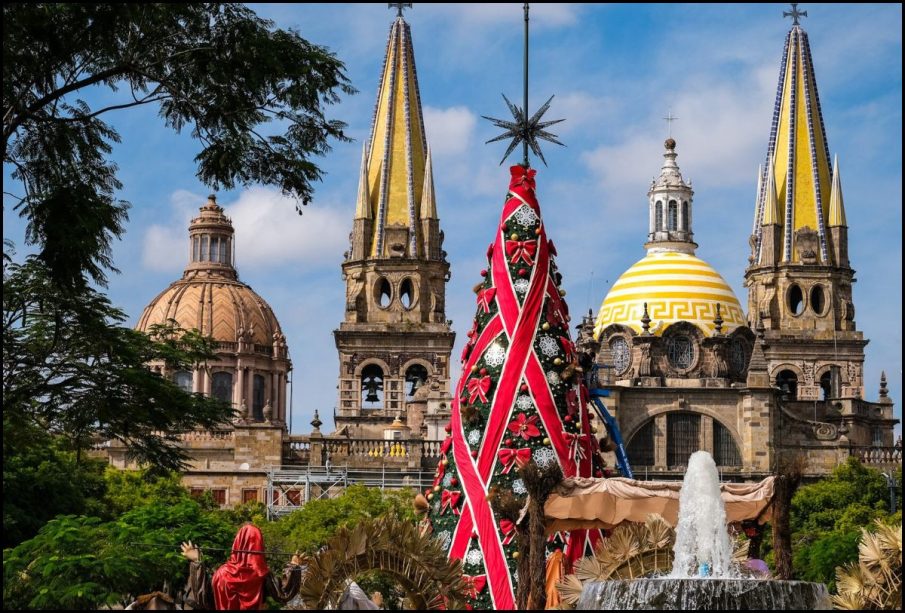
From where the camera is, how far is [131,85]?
854 inches

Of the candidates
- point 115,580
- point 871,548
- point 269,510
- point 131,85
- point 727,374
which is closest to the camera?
point 871,548

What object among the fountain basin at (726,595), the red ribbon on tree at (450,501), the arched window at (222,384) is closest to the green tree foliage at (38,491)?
the red ribbon on tree at (450,501)

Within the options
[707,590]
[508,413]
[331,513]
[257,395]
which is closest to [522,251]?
[508,413]

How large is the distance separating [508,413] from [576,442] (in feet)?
2.97

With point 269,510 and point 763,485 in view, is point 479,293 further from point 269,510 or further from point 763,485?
point 269,510

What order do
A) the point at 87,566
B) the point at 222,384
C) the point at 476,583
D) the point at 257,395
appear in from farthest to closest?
the point at 257,395 → the point at 222,384 → the point at 87,566 → the point at 476,583

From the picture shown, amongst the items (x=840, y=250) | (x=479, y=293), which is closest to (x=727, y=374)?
(x=840, y=250)

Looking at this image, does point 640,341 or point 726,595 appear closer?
point 726,595

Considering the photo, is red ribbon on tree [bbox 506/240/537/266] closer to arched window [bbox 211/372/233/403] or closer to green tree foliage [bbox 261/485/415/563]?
green tree foliage [bbox 261/485/415/563]

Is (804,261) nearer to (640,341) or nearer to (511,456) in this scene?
(640,341)

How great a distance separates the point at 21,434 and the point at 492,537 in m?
5.58

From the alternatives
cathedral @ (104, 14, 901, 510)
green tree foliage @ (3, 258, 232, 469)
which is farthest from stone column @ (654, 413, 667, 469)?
green tree foliage @ (3, 258, 232, 469)

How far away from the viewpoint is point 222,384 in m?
87.8

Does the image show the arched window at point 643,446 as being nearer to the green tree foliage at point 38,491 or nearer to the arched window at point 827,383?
the arched window at point 827,383
